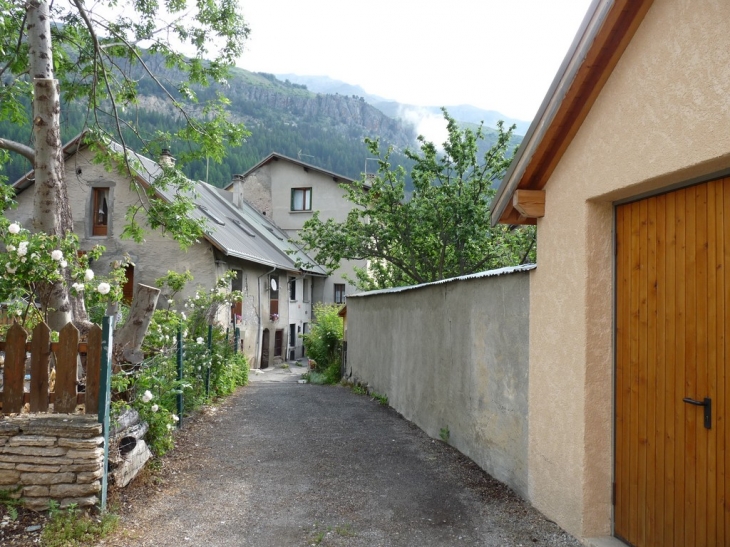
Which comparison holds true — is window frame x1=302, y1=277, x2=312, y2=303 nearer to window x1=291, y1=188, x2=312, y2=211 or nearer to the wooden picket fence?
window x1=291, y1=188, x2=312, y2=211

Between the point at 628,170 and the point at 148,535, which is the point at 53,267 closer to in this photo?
the point at 148,535

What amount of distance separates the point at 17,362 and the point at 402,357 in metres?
6.54

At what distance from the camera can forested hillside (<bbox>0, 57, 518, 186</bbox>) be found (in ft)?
124

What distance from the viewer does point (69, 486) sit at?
15.7 ft

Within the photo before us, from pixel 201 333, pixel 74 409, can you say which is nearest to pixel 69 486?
pixel 74 409

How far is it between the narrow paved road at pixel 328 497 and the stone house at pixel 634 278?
27.4 inches

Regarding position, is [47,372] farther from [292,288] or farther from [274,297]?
[292,288]

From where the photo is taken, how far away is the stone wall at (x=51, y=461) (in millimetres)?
4781

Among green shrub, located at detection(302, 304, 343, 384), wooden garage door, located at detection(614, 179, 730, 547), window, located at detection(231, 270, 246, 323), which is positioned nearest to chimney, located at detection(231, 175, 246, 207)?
window, located at detection(231, 270, 246, 323)

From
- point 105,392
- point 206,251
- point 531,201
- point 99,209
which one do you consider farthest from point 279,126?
point 105,392

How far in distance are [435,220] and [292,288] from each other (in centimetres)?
1446

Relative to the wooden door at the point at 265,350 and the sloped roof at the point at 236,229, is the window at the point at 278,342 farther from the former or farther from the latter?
the sloped roof at the point at 236,229

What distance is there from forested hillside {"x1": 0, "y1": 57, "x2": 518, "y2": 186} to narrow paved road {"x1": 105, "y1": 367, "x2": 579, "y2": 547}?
254 inches

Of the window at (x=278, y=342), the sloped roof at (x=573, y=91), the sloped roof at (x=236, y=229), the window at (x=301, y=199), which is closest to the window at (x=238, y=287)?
the sloped roof at (x=236, y=229)
